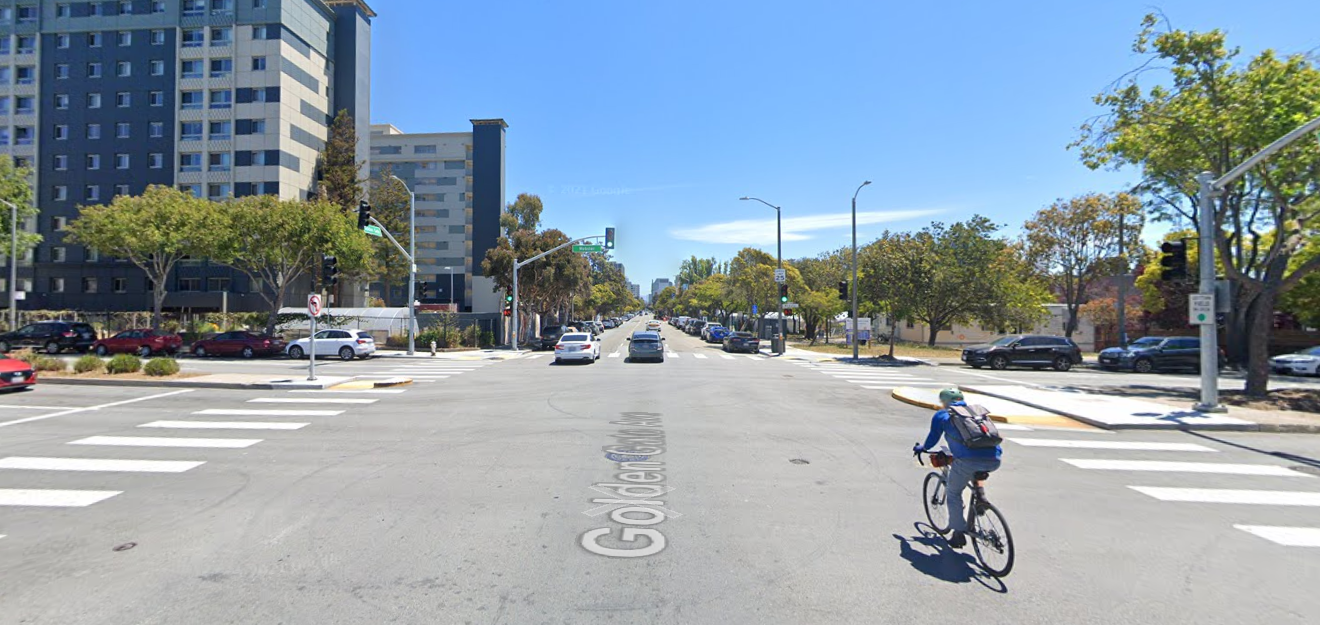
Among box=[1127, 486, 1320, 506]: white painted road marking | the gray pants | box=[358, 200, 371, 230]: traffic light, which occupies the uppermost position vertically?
box=[358, 200, 371, 230]: traffic light

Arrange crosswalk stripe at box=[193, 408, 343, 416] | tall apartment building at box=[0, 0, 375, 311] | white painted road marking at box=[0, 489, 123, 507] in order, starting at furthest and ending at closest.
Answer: tall apartment building at box=[0, 0, 375, 311]
crosswalk stripe at box=[193, 408, 343, 416]
white painted road marking at box=[0, 489, 123, 507]

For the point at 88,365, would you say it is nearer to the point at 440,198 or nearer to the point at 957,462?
the point at 957,462

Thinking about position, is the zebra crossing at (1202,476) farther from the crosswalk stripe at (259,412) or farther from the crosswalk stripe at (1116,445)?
the crosswalk stripe at (259,412)

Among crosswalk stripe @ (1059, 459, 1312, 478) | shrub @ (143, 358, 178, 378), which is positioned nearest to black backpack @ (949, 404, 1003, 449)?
crosswalk stripe @ (1059, 459, 1312, 478)

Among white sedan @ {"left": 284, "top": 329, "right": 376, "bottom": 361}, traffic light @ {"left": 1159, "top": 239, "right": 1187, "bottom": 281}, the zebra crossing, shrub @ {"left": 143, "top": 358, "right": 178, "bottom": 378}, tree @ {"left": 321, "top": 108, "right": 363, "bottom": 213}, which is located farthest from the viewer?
tree @ {"left": 321, "top": 108, "right": 363, "bottom": 213}

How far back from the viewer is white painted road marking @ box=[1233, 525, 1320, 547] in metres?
6.25

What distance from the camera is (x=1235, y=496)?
790 cm

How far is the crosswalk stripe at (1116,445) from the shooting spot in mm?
10859

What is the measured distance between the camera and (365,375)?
73.2ft

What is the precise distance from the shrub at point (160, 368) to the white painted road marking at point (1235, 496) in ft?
73.6

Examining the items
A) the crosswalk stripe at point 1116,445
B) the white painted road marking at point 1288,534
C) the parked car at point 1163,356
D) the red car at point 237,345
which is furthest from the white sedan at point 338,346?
the parked car at point 1163,356

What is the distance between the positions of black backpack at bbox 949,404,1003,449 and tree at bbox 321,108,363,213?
56883 millimetres

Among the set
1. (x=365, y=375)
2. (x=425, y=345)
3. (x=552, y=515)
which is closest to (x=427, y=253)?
Answer: (x=425, y=345)

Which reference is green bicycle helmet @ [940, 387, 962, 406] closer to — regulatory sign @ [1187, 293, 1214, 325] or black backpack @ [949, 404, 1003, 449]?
black backpack @ [949, 404, 1003, 449]
